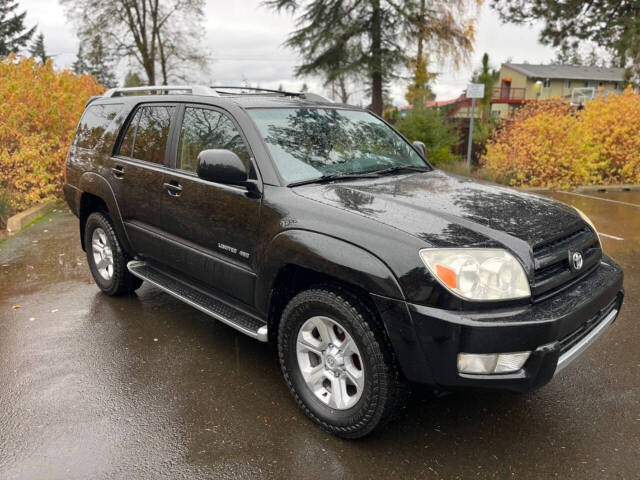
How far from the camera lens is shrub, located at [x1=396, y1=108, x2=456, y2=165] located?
13.6 meters

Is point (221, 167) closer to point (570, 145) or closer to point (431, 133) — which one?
point (570, 145)

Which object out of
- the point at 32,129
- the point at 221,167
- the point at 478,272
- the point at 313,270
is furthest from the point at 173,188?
the point at 32,129

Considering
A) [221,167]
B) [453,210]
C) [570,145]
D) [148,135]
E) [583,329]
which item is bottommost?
[583,329]

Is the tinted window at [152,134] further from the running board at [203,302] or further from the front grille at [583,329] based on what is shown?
the front grille at [583,329]

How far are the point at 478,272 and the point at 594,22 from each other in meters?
18.9

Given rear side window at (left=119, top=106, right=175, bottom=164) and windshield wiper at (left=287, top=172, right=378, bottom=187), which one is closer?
windshield wiper at (left=287, top=172, right=378, bottom=187)

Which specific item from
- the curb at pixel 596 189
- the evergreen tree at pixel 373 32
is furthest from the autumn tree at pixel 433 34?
the curb at pixel 596 189

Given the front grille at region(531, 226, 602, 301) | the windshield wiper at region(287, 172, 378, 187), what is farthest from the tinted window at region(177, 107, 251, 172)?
the front grille at region(531, 226, 602, 301)

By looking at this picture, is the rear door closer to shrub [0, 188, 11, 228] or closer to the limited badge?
the limited badge

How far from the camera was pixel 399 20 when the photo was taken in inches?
697

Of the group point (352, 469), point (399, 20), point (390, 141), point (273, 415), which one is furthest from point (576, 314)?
point (399, 20)

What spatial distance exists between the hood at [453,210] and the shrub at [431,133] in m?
10.3

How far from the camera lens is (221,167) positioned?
313cm

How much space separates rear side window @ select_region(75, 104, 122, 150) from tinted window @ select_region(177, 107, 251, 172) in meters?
1.13
